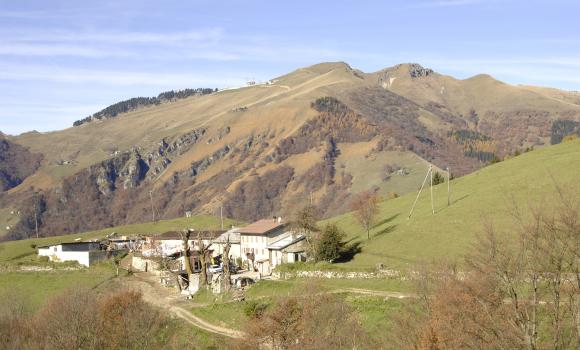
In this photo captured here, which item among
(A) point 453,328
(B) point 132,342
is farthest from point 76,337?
(A) point 453,328

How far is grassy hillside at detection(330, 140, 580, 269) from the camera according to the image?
2985 inches

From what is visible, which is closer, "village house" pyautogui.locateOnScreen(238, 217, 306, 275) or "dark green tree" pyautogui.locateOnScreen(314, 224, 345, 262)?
"dark green tree" pyautogui.locateOnScreen(314, 224, 345, 262)

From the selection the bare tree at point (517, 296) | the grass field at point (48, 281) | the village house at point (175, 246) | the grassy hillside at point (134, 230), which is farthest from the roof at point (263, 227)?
the bare tree at point (517, 296)

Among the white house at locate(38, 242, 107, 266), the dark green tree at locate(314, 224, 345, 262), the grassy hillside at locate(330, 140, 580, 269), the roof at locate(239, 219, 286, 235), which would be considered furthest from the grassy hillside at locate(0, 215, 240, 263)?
the dark green tree at locate(314, 224, 345, 262)

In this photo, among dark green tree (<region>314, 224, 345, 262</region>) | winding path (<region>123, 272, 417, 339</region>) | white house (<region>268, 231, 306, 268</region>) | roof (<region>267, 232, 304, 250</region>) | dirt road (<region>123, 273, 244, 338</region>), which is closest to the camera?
winding path (<region>123, 272, 417, 339</region>)

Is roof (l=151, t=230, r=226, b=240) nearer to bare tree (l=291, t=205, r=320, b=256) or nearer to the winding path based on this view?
the winding path

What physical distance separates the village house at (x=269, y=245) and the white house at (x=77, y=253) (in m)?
23.8

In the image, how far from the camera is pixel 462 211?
86125mm

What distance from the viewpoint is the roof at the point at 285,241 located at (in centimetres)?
9206

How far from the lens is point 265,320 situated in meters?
51.9

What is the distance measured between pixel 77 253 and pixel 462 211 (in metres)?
61.6

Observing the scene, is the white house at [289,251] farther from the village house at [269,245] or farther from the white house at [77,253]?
the white house at [77,253]

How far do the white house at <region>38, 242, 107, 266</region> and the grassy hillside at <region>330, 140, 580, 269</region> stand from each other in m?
40.0

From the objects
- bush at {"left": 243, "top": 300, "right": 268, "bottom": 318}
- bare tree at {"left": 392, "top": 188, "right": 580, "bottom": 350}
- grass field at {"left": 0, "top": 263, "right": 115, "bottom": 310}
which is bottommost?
grass field at {"left": 0, "top": 263, "right": 115, "bottom": 310}
